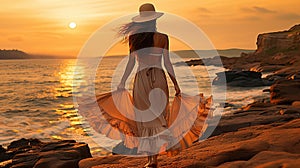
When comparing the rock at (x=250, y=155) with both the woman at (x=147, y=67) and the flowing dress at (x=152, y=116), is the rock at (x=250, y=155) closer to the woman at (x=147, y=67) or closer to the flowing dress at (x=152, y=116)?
the flowing dress at (x=152, y=116)

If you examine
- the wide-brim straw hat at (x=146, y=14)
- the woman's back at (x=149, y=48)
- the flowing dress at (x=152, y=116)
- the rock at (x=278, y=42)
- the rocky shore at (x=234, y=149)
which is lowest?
the rocky shore at (x=234, y=149)

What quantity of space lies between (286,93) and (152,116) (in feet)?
47.9

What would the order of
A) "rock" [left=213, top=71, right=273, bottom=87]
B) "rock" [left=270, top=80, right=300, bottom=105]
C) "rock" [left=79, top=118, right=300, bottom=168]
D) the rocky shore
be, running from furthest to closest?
"rock" [left=213, top=71, right=273, bottom=87] → "rock" [left=270, top=80, right=300, bottom=105] → the rocky shore → "rock" [left=79, top=118, right=300, bottom=168]

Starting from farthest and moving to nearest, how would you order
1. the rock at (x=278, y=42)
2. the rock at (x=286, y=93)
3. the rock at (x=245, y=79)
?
the rock at (x=278, y=42)
the rock at (x=245, y=79)
the rock at (x=286, y=93)

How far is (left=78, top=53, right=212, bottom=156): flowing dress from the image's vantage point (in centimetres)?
535

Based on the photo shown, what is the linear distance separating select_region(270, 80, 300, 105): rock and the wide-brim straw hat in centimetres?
1375

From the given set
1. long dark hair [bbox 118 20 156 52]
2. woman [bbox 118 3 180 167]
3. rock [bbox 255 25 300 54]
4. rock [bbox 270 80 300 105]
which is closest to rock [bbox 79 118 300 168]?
woman [bbox 118 3 180 167]

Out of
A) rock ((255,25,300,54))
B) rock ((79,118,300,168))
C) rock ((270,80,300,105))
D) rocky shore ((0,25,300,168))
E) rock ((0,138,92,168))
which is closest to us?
rock ((79,118,300,168))

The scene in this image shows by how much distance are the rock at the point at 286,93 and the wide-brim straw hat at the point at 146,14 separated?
45.1ft

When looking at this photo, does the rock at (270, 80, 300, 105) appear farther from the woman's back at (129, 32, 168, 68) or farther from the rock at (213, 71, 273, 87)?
the rock at (213, 71, 273, 87)

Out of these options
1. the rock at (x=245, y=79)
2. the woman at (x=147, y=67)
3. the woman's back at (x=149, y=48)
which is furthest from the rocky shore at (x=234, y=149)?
the rock at (x=245, y=79)

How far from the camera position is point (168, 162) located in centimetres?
641

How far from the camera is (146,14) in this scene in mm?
5293

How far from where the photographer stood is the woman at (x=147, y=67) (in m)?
5.24
